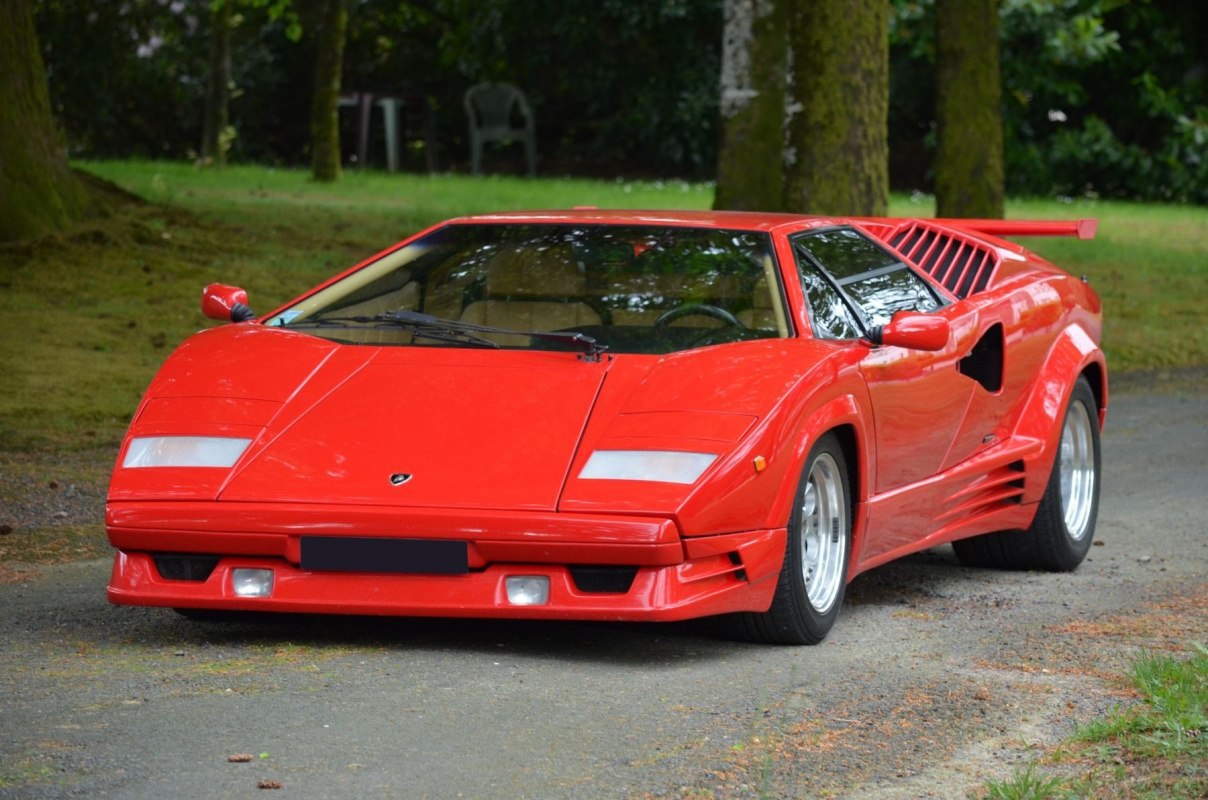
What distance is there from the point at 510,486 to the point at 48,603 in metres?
1.83

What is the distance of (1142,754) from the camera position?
4.39 metres

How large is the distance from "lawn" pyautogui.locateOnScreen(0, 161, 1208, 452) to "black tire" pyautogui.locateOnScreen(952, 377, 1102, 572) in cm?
468

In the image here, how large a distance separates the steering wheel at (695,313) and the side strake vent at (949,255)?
1.34 m

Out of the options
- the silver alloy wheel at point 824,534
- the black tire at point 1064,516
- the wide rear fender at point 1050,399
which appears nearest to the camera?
the silver alloy wheel at point 824,534

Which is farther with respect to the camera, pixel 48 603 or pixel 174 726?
pixel 48 603

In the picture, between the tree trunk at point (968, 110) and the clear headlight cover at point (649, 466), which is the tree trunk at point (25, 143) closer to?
the tree trunk at point (968, 110)

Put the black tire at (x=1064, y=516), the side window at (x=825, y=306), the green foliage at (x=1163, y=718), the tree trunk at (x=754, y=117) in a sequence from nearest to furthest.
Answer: the green foliage at (x=1163, y=718)
the side window at (x=825, y=306)
the black tire at (x=1064, y=516)
the tree trunk at (x=754, y=117)

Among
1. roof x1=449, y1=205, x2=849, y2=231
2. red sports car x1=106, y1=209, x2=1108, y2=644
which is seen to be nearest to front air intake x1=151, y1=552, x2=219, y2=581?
red sports car x1=106, y1=209, x2=1108, y2=644

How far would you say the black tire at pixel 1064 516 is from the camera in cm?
736

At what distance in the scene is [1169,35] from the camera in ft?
102

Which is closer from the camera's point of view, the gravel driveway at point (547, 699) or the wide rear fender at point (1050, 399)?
the gravel driveway at point (547, 699)

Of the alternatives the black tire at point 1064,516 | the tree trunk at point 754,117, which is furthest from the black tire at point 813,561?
the tree trunk at point 754,117

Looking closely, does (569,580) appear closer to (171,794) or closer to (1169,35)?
(171,794)

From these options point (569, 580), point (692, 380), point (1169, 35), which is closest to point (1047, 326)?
point (692, 380)
